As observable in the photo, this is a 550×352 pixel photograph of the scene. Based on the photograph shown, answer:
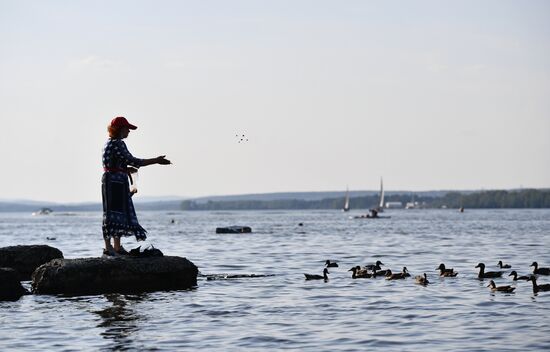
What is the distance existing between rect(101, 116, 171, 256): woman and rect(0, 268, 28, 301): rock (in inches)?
85.6

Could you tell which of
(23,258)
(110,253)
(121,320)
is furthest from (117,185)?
(23,258)

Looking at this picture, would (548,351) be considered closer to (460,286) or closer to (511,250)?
(460,286)

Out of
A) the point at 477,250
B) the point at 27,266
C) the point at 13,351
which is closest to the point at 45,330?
the point at 13,351

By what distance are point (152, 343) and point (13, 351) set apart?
2061mm

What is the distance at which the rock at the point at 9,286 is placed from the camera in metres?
20.1

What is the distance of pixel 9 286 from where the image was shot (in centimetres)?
2019

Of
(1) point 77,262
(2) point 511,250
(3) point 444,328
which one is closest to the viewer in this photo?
(3) point 444,328

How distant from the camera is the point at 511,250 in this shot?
4250 cm

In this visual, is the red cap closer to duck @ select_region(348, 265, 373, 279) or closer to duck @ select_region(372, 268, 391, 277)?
duck @ select_region(348, 265, 373, 279)

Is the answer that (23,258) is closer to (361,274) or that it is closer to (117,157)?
(117,157)

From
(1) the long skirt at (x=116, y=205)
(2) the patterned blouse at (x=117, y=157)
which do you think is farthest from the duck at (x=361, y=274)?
(2) the patterned blouse at (x=117, y=157)

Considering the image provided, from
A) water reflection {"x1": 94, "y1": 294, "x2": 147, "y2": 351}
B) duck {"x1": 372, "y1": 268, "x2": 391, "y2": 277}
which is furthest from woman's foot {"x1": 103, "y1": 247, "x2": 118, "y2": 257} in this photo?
duck {"x1": 372, "y1": 268, "x2": 391, "y2": 277}

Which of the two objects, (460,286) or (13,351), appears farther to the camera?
(460,286)

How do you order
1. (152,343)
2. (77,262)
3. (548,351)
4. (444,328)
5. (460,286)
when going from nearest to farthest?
(548,351) < (152,343) < (444,328) < (77,262) < (460,286)
